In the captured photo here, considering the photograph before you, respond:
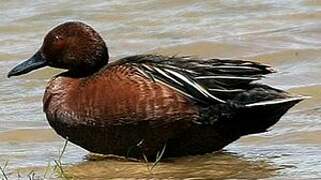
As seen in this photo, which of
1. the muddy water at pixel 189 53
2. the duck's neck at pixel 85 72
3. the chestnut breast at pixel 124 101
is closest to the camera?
the chestnut breast at pixel 124 101

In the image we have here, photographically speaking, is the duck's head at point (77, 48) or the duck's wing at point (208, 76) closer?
the duck's wing at point (208, 76)

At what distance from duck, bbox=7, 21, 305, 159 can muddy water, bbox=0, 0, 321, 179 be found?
Result: 0.14m

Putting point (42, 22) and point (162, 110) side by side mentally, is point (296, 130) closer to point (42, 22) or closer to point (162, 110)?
point (162, 110)

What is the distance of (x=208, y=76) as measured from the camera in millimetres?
6766

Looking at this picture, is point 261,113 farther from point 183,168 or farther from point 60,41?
point 60,41

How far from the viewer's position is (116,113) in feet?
21.9

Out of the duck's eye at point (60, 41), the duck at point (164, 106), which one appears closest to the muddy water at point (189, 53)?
the duck at point (164, 106)

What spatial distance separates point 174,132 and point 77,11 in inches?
222

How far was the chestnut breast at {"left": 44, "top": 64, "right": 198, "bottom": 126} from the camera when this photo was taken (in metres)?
6.66

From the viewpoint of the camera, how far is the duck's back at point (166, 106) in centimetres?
669

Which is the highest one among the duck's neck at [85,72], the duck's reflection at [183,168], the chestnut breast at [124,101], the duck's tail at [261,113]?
the duck's neck at [85,72]

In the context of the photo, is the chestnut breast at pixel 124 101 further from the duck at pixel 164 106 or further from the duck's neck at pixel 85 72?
the duck's neck at pixel 85 72

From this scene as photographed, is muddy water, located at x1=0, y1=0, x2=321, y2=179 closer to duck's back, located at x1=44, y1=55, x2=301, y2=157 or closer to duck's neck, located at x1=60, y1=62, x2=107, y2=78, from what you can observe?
duck's back, located at x1=44, y1=55, x2=301, y2=157

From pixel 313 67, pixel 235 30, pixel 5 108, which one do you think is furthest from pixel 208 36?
pixel 5 108
